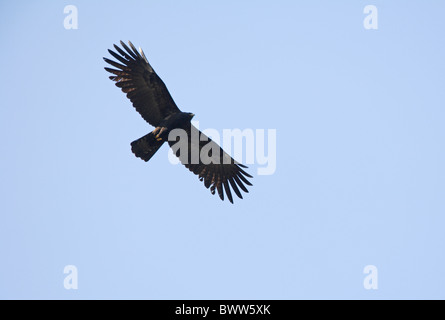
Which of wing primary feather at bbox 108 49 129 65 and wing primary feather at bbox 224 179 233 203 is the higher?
wing primary feather at bbox 108 49 129 65

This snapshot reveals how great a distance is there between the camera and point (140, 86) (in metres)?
15.0

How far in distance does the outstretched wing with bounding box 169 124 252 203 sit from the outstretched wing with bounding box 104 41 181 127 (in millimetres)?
1037

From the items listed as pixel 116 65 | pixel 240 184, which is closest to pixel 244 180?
pixel 240 184

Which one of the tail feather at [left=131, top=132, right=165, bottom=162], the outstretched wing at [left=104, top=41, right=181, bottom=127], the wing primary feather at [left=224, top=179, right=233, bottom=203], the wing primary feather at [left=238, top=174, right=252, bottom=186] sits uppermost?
the outstretched wing at [left=104, top=41, right=181, bottom=127]

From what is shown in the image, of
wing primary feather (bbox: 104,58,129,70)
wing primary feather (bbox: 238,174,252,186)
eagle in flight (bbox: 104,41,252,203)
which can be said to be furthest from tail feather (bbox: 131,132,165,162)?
wing primary feather (bbox: 238,174,252,186)

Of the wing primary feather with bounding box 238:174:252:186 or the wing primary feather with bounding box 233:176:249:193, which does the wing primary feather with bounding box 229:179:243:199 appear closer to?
the wing primary feather with bounding box 233:176:249:193

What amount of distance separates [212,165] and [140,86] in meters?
2.88

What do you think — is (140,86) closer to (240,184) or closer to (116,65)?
(116,65)

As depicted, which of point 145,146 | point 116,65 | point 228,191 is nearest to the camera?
point 145,146

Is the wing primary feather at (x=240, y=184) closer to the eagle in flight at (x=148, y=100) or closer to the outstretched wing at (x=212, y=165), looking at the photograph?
the outstretched wing at (x=212, y=165)

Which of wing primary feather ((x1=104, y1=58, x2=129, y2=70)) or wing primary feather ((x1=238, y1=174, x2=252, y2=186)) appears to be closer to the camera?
wing primary feather ((x1=104, y1=58, x2=129, y2=70))

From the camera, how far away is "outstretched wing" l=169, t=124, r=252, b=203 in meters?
15.9
